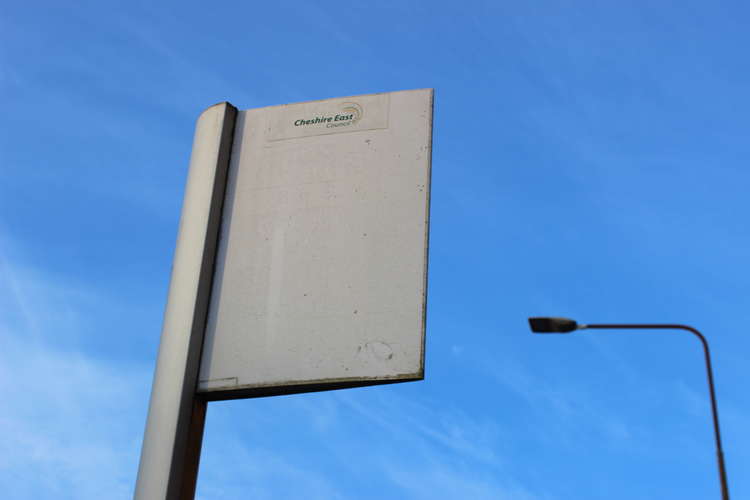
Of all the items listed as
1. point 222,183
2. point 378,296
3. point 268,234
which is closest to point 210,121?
point 222,183

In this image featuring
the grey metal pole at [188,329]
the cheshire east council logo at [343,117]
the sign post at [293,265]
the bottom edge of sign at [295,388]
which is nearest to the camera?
the bottom edge of sign at [295,388]

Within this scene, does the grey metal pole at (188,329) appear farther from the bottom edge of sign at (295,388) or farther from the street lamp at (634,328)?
the street lamp at (634,328)

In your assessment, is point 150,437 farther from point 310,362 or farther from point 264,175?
point 264,175

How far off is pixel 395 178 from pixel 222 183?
2564 mm

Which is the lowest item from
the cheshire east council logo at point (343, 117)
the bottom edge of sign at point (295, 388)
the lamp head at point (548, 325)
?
the bottom edge of sign at point (295, 388)

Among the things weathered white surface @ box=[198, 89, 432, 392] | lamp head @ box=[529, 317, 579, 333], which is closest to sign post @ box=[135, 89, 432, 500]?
weathered white surface @ box=[198, 89, 432, 392]

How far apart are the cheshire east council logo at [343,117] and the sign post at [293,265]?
0.06ft

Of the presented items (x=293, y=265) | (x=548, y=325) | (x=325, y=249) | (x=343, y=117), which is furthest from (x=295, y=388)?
(x=343, y=117)

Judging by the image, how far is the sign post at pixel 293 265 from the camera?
36.3ft

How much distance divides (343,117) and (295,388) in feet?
12.9

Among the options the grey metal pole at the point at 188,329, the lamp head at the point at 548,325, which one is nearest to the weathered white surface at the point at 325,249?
the grey metal pole at the point at 188,329

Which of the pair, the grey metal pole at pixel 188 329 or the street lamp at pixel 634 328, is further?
the street lamp at pixel 634 328

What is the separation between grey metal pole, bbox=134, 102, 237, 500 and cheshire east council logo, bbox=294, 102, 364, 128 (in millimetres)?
1326

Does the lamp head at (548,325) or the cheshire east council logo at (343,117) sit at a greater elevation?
the cheshire east council logo at (343,117)
